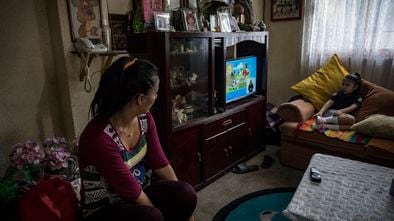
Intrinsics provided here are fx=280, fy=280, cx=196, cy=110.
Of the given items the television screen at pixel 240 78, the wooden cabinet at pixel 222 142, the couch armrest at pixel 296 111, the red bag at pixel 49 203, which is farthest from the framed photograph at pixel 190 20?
the red bag at pixel 49 203

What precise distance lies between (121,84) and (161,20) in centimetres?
99

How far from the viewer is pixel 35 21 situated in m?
1.67

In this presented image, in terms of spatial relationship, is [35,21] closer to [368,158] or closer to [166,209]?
[166,209]

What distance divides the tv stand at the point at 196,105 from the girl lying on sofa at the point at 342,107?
675 mm

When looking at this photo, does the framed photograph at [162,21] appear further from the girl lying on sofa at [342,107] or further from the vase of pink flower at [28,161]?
the girl lying on sofa at [342,107]

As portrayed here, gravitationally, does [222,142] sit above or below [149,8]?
below

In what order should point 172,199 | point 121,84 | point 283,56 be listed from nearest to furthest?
1. point 121,84
2. point 172,199
3. point 283,56

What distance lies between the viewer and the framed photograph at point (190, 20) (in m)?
2.16

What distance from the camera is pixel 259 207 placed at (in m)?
2.06

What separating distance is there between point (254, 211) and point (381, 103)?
63.7 inches

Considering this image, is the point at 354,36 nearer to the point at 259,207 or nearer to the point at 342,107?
the point at 342,107

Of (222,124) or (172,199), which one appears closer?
(172,199)

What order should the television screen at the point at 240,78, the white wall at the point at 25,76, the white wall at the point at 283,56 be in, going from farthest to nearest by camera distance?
the white wall at the point at 283,56 → the television screen at the point at 240,78 → the white wall at the point at 25,76

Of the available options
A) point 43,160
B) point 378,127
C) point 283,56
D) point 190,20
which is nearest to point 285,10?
point 283,56
